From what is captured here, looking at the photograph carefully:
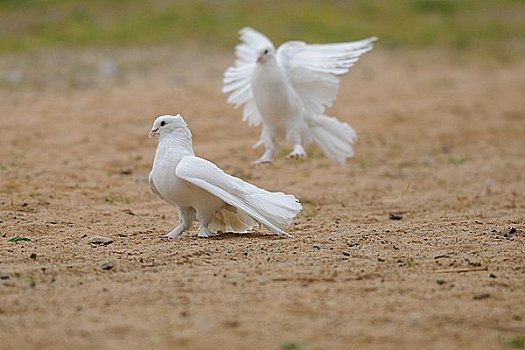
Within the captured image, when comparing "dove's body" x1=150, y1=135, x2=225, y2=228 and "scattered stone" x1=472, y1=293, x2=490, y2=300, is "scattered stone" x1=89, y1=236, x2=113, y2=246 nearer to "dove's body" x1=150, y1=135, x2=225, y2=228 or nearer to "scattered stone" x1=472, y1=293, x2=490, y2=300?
"dove's body" x1=150, y1=135, x2=225, y2=228

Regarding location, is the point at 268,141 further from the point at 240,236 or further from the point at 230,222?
the point at 240,236

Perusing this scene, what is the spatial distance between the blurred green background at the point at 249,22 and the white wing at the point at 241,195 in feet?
52.1

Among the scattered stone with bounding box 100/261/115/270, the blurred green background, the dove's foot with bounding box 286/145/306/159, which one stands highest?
the blurred green background

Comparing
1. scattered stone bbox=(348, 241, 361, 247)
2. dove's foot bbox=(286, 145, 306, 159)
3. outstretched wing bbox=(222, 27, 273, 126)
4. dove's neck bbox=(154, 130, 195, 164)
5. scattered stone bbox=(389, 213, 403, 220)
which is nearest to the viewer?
scattered stone bbox=(348, 241, 361, 247)

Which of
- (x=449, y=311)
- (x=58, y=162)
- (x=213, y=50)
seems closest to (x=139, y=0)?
(x=213, y=50)

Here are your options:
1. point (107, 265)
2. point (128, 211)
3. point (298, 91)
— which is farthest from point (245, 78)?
point (107, 265)

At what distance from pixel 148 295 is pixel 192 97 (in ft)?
38.8

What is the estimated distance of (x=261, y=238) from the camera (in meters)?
7.35

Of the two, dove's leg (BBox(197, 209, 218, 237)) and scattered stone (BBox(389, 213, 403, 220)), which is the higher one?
dove's leg (BBox(197, 209, 218, 237))

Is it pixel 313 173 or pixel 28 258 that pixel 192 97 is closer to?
pixel 313 173

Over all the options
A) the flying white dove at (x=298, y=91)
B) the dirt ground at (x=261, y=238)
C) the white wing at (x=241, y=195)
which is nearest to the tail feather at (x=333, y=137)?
the flying white dove at (x=298, y=91)

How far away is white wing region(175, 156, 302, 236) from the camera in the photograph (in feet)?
23.1

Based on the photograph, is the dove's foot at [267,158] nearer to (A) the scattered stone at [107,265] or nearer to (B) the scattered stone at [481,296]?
(A) the scattered stone at [107,265]

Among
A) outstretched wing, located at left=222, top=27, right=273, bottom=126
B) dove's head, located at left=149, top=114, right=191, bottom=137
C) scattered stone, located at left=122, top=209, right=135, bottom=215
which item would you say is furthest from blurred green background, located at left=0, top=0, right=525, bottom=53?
dove's head, located at left=149, top=114, right=191, bottom=137
